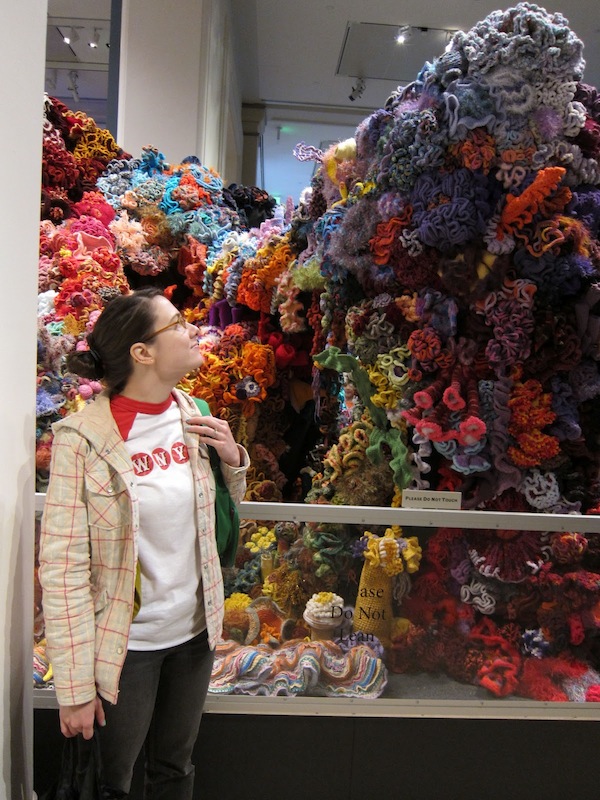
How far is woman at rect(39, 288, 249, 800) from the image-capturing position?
1.00 metres

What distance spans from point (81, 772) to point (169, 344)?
0.72 meters

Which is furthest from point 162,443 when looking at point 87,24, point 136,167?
point 87,24

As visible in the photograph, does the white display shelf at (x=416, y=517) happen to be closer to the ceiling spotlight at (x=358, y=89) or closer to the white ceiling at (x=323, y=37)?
the white ceiling at (x=323, y=37)

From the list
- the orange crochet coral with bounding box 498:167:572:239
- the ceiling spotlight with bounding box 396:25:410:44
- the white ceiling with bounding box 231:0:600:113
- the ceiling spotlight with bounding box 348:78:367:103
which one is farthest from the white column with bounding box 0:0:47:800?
the ceiling spotlight with bounding box 348:78:367:103

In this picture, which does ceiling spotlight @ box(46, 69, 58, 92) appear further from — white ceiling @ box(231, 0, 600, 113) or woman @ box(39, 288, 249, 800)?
woman @ box(39, 288, 249, 800)

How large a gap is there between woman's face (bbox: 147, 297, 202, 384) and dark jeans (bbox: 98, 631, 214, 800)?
18.7 inches

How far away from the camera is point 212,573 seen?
1139mm

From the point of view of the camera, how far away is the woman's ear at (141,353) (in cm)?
107

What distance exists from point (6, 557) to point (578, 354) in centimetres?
137

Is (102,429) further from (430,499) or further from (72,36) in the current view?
(72,36)

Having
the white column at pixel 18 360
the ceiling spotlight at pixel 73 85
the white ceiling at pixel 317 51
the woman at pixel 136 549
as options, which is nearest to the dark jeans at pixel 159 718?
the woman at pixel 136 549

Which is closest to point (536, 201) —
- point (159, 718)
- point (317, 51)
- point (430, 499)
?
point (430, 499)

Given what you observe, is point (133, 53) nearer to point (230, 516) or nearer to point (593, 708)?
point (230, 516)

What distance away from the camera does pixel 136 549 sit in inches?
40.4
